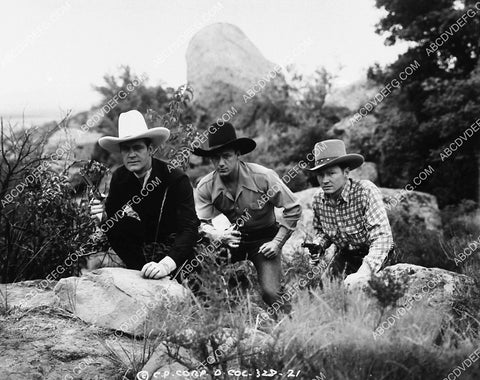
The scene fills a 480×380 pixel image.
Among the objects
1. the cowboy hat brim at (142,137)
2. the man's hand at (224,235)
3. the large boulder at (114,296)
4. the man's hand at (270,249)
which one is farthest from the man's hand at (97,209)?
the man's hand at (270,249)

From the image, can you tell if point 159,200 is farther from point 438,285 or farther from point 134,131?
point 438,285

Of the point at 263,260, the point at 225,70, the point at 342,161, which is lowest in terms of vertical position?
the point at 263,260

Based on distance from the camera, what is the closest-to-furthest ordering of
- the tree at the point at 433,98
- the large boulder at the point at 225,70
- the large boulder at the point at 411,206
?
the large boulder at the point at 411,206 → the tree at the point at 433,98 → the large boulder at the point at 225,70

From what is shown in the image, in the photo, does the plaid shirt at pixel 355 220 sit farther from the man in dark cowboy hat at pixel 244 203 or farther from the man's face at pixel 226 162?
the man's face at pixel 226 162

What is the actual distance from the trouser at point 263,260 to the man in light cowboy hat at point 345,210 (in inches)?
14.7

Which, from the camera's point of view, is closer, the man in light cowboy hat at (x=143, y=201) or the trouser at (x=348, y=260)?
the man in light cowboy hat at (x=143, y=201)

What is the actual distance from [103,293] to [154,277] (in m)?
0.40

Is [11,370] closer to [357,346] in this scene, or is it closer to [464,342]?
[357,346]

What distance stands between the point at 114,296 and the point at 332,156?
7.14 feet

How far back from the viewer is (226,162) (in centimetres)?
535

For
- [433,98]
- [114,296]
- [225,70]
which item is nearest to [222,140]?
[114,296]

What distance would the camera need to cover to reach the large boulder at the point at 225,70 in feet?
66.2

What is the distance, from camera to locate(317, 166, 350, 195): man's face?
5.04 meters

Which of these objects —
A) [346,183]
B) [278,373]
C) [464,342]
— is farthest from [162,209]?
[464,342]
